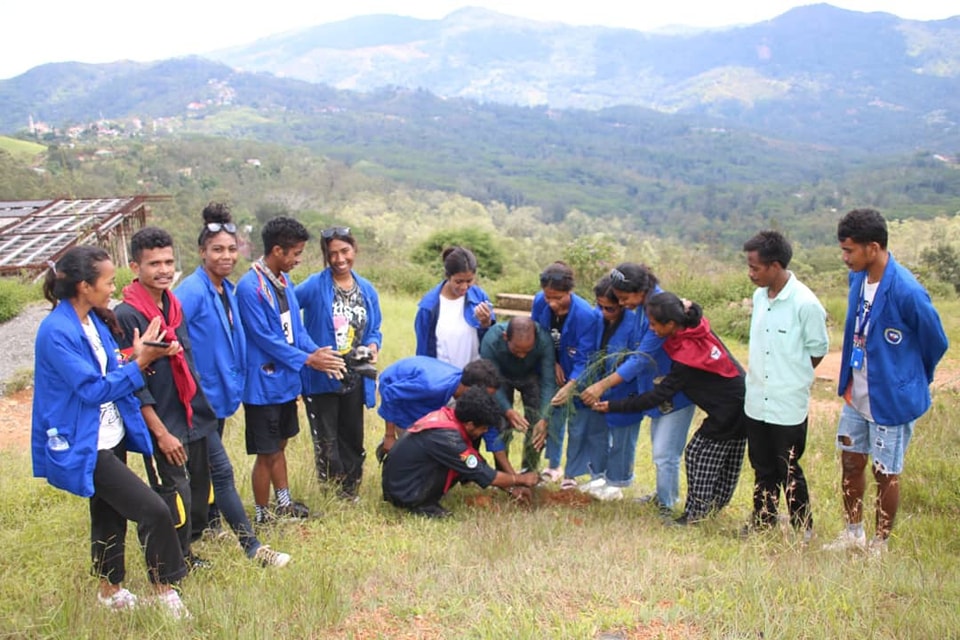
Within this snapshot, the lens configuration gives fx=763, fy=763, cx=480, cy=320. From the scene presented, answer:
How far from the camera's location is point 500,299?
595 inches

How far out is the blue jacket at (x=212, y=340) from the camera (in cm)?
357

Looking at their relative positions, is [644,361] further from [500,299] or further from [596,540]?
[500,299]

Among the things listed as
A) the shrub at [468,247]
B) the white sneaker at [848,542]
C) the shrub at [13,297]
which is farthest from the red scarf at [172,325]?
the shrub at [468,247]

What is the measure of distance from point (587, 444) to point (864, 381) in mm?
1819

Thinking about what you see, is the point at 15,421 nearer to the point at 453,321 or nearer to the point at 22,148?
the point at 453,321

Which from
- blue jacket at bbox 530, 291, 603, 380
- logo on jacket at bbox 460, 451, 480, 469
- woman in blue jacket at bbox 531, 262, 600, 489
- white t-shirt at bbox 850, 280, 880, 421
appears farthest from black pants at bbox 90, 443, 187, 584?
white t-shirt at bbox 850, 280, 880, 421

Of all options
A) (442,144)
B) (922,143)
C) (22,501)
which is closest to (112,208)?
(22,501)

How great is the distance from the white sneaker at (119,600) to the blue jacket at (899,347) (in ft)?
11.3

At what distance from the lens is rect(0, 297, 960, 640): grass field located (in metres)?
2.84

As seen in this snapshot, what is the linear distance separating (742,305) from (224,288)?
12.8m

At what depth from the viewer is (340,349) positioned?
4.48 metres

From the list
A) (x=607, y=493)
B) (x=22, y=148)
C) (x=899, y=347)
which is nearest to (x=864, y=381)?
(x=899, y=347)

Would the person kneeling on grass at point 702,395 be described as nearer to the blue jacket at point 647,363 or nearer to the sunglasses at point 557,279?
the blue jacket at point 647,363

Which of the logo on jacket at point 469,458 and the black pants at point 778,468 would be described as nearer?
the black pants at point 778,468
